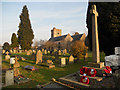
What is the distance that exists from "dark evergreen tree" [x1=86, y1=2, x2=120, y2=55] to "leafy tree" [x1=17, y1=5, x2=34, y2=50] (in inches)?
1272

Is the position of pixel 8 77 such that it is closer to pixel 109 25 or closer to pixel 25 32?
pixel 109 25

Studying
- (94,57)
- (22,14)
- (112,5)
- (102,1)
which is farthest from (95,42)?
(22,14)

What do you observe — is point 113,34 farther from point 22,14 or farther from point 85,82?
point 22,14

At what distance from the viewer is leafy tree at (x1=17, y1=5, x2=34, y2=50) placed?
3506 cm

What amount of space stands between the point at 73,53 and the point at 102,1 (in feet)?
28.4

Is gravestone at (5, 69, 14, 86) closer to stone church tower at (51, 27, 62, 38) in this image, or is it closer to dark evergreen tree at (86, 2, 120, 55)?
dark evergreen tree at (86, 2, 120, 55)

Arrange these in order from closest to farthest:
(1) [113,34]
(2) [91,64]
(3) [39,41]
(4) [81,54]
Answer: (2) [91,64] → (1) [113,34] → (4) [81,54] → (3) [39,41]

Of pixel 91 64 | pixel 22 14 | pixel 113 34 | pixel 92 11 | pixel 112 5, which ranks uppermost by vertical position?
pixel 22 14

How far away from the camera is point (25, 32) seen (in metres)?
35.6

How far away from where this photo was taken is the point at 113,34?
9133 mm

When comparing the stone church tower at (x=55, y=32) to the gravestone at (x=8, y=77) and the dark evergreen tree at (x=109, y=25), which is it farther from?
the gravestone at (x=8, y=77)

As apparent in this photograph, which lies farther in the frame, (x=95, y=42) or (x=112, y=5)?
(x=112, y=5)

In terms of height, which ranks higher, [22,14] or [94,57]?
[22,14]

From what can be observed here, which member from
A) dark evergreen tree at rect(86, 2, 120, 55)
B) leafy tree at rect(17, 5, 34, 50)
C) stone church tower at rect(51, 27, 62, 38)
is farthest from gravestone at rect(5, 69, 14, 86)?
stone church tower at rect(51, 27, 62, 38)
